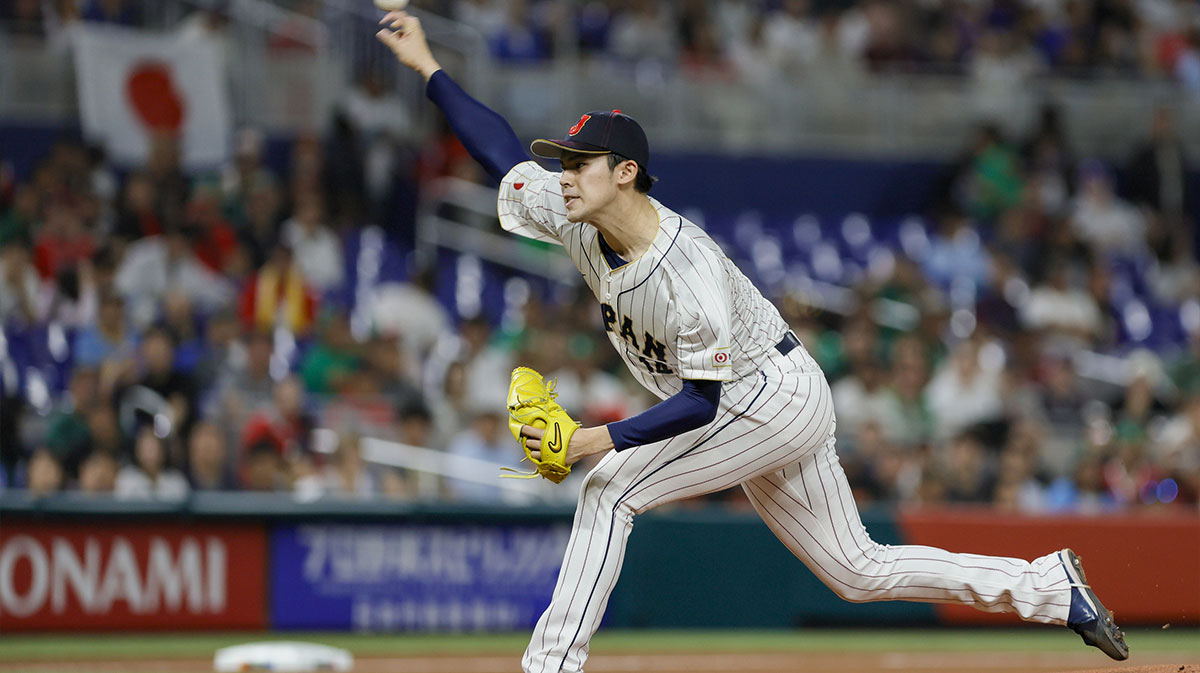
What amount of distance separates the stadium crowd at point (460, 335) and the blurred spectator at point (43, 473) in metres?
0.01

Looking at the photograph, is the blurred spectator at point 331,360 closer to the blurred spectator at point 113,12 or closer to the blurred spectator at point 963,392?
the blurred spectator at point 113,12

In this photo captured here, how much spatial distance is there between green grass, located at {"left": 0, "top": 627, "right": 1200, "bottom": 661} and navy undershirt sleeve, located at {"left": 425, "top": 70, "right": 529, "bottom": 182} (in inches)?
154

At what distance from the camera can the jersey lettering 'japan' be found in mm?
4445

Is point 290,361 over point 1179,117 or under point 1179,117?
under

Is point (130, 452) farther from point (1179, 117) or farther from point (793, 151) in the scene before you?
point (1179, 117)

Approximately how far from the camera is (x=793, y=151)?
14.5m

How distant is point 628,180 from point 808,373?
0.85 m

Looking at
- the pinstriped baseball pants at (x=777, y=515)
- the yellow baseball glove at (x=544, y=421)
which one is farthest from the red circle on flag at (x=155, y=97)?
the pinstriped baseball pants at (x=777, y=515)

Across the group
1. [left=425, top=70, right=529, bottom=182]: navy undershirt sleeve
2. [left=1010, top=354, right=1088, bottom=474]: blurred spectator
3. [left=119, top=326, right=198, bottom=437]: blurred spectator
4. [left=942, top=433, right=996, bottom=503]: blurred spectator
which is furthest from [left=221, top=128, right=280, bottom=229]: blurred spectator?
[left=425, top=70, right=529, bottom=182]: navy undershirt sleeve

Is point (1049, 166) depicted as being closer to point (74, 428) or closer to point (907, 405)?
point (907, 405)

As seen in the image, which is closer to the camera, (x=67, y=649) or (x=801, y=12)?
(x=67, y=649)

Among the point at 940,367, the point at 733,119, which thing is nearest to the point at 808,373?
the point at 940,367

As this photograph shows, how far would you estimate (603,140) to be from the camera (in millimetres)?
4488

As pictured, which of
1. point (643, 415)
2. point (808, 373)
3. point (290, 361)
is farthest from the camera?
point (290, 361)
